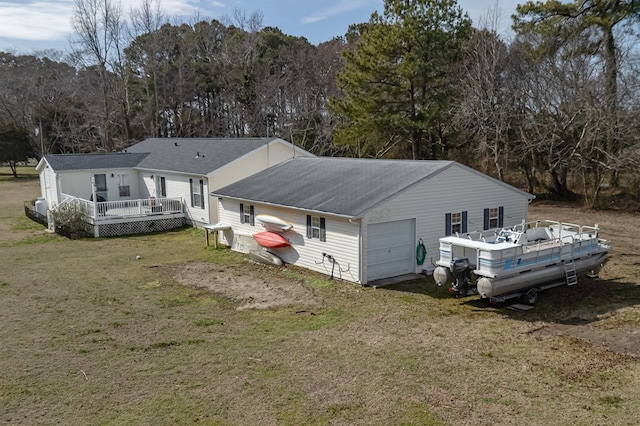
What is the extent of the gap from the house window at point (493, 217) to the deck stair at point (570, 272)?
439cm

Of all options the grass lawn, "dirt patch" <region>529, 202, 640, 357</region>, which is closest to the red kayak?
the grass lawn

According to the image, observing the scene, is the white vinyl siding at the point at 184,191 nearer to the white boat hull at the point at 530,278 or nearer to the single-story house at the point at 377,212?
the single-story house at the point at 377,212

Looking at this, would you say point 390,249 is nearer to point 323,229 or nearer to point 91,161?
point 323,229

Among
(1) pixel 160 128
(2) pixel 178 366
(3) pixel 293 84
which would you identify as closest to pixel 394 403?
(2) pixel 178 366

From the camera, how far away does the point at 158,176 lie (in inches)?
1119

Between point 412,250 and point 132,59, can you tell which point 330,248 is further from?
point 132,59

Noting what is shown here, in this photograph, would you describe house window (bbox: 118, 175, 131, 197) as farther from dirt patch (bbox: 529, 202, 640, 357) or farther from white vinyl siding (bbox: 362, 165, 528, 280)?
dirt patch (bbox: 529, 202, 640, 357)

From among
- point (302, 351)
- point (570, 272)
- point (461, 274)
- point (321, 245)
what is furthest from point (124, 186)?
point (570, 272)

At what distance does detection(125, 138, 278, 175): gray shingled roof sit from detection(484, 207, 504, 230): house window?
12291 millimetres

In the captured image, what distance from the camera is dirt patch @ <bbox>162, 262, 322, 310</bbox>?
13.9 m

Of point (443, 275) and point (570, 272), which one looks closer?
point (443, 275)

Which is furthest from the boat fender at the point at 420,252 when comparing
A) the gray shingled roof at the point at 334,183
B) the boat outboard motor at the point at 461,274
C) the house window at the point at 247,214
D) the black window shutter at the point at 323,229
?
the house window at the point at 247,214

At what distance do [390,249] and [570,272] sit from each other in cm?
495

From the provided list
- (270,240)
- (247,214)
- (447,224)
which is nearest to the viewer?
(447,224)
